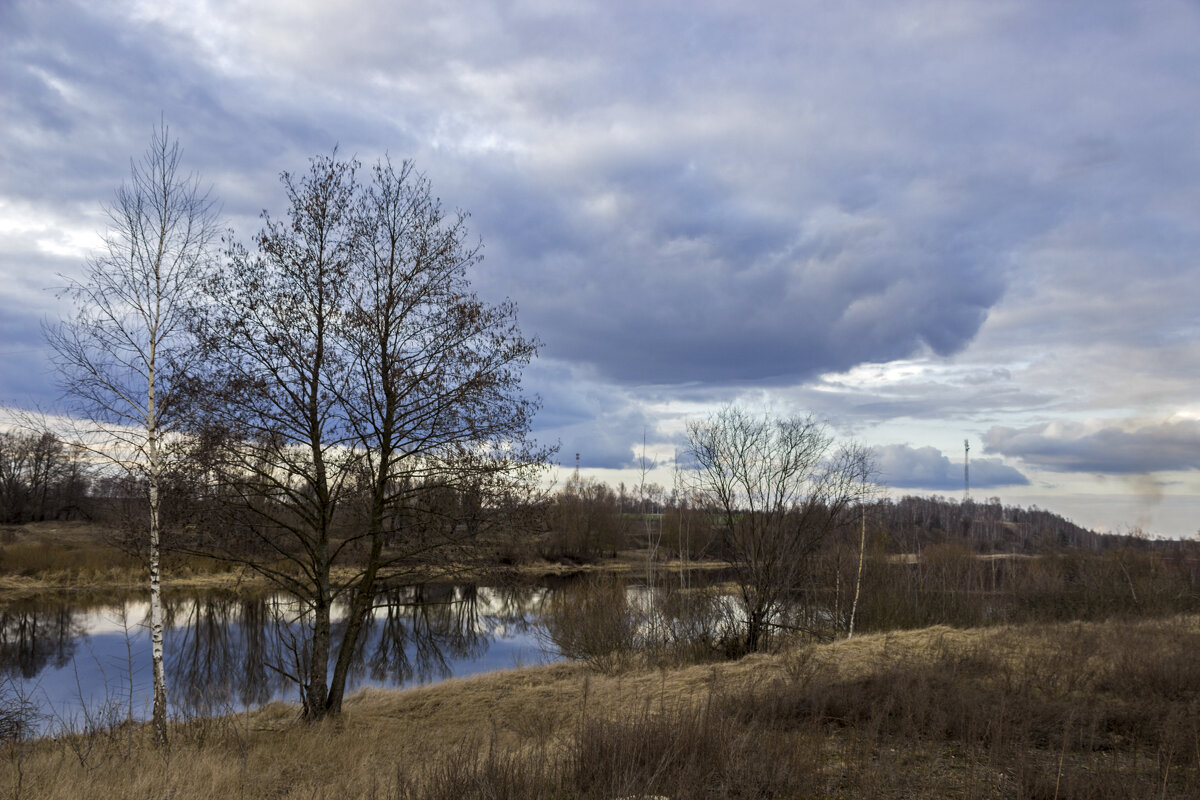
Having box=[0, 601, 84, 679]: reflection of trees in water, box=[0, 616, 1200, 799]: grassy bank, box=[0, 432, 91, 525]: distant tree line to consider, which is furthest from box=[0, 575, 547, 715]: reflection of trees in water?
box=[0, 432, 91, 525]: distant tree line

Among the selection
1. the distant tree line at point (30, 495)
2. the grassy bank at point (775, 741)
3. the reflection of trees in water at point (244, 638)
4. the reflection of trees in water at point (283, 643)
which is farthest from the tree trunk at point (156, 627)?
the distant tree line at point (30, 495)

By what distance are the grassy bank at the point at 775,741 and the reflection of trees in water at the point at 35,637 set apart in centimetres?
1400

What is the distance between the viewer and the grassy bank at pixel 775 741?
5.60 meters

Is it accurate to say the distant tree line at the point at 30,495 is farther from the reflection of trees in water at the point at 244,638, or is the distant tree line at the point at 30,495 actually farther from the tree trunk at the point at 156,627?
the tree trunk at the point at 156,627

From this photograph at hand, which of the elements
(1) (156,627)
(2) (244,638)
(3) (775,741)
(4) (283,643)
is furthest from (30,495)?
(3) (775,741)

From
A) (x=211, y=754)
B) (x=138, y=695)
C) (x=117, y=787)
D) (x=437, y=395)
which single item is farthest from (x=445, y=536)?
(x=138, y=695)

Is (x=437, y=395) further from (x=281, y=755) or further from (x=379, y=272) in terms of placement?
(x=281, y=755)

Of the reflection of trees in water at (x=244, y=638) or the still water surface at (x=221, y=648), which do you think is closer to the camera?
the still water surface at (x=221, y=648)

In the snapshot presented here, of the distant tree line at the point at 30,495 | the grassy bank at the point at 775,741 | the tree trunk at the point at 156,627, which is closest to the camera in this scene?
the grassy bank at the point at 775,741

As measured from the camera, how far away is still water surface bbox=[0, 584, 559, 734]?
18.1m

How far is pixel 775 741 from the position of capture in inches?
260

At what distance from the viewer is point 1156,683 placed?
934cm

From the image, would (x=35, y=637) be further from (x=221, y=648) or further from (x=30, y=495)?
(x=30, y=495)

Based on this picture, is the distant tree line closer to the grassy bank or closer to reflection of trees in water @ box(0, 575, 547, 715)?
reflection of trees in water @ box(0, 575, 547, 715)
